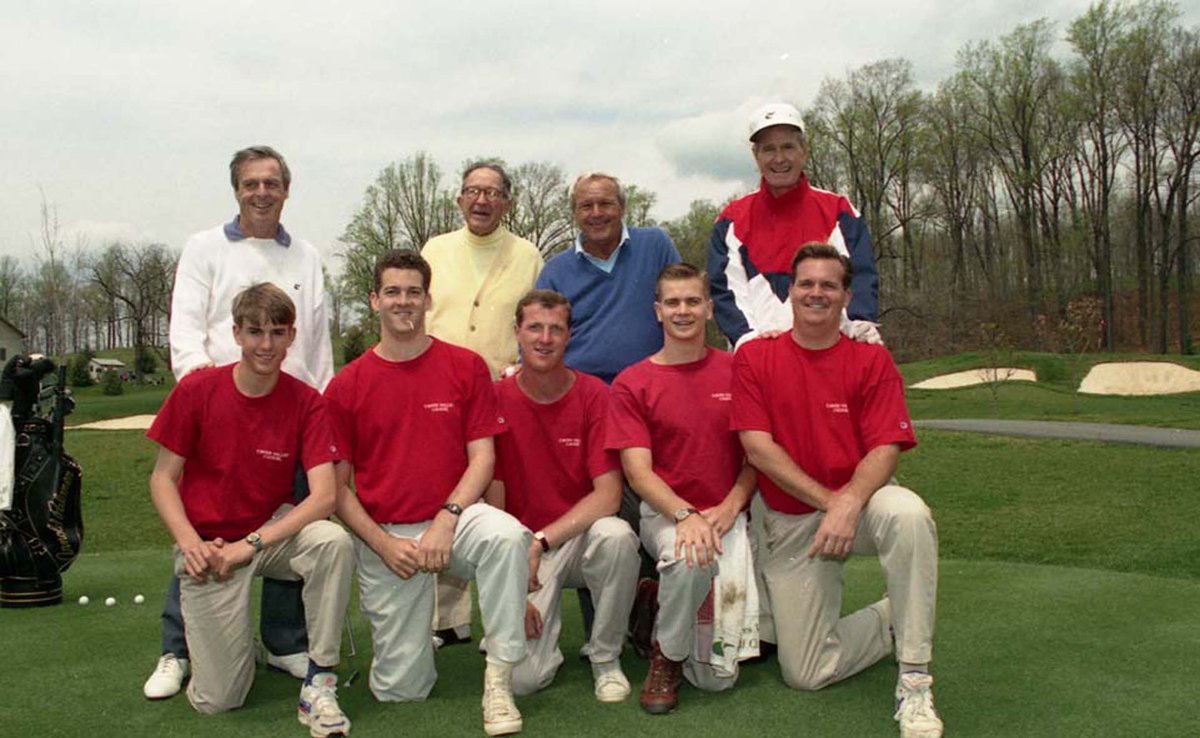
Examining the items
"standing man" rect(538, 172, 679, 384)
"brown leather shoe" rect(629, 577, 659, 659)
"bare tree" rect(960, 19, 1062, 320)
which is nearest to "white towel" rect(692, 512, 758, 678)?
"brown leather shoe" rect(629, 577, 659, 659)

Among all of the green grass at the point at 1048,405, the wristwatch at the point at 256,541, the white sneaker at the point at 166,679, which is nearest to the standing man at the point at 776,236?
the wristwatch at the point at 256,541

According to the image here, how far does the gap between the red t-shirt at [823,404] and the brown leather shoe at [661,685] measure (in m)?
0.93

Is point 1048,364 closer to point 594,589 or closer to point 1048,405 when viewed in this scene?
point 1048,405

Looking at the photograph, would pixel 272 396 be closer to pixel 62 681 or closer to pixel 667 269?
pixel 62 681

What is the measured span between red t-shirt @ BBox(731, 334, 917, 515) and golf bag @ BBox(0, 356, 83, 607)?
12.7ft

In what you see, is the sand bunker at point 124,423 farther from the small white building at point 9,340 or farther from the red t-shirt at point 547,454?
the small white building at point 9,340

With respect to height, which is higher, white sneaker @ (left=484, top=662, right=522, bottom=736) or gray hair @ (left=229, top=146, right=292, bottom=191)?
gray hair @ (left=229, top=146, right=292, bottom=191)

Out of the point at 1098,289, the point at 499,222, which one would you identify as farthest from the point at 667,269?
the point at 1098,289

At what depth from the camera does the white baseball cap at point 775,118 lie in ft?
14.6

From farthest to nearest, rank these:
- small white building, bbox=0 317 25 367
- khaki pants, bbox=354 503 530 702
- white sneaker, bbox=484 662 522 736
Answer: small white building, bbox=0 317 25 367 < khaki pants, bbox=354 503 530 702 < white sneaker, bbox=484 662 522 736

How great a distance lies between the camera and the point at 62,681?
13.0ft

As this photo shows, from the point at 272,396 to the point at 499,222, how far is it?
1628 millimetres

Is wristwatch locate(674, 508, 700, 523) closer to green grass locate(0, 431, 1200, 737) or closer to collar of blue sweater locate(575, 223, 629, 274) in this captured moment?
green grass locate(0, 431, 1200, 737)

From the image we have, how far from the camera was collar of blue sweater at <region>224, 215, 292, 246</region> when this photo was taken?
176 inches
